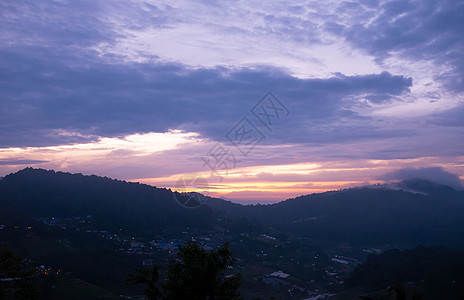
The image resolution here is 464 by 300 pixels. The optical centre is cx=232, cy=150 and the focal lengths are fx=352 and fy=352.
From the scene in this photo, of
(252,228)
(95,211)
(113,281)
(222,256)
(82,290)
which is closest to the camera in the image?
(222,256)

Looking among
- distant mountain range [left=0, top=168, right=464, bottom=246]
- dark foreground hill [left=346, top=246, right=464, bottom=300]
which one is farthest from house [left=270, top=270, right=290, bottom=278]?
distant mountain range [left=0, top=168, right=464, bottom=246]

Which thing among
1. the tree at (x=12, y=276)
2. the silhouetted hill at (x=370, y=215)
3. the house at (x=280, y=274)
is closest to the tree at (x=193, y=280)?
the tree at (x=12, y=276)

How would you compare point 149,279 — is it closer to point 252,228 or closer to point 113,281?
point 113,281

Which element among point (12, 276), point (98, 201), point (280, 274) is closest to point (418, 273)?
point (280, 274)

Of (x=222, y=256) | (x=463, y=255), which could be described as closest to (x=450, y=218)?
(x=463, y=255)

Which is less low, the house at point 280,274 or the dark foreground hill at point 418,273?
the dark foreground hill at point 418,273

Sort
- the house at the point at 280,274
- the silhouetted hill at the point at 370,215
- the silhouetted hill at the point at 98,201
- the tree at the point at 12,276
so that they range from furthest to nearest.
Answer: the silhouetted hill at the point at 370,215
the silhouetted hill at the point at 98,201
the house at the point at 280,274
the tree at the point at 12,276

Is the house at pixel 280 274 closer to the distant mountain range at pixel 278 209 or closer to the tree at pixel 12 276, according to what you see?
the distant mountain range at pixel 278 209
